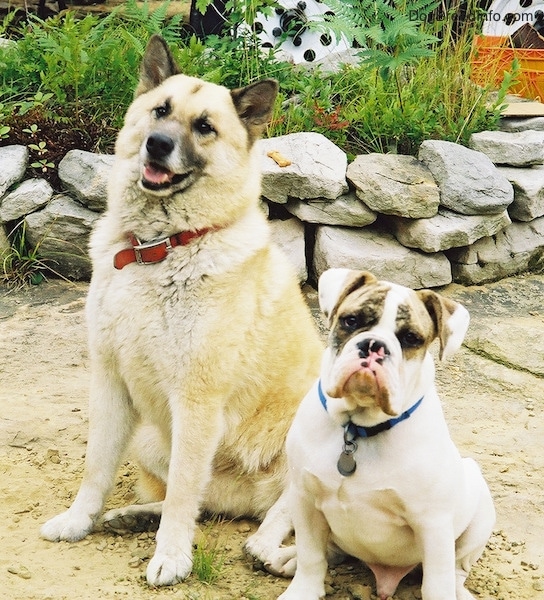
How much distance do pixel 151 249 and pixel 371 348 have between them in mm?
1207

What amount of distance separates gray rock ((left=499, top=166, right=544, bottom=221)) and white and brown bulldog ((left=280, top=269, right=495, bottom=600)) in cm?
386

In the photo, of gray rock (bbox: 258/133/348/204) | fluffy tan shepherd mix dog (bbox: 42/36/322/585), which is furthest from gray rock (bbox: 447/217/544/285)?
fluffy tan shepherd mix dog (bbox: 42/36/322/585)

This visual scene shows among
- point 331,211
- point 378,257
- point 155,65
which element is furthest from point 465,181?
point 155,65

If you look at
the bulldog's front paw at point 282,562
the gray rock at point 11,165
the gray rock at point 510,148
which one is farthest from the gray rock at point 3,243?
the gray rock at point 510,148

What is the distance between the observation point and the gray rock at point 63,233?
5715 mm

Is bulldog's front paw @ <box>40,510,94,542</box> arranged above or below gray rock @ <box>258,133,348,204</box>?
below

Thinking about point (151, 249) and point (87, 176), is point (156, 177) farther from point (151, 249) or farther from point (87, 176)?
point (87, 176)

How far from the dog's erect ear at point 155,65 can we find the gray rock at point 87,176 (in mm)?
2096

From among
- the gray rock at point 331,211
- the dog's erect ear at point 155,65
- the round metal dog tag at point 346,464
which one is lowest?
the gray rock at point 331,211

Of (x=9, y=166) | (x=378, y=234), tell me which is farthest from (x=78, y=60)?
(x=378, y=234)

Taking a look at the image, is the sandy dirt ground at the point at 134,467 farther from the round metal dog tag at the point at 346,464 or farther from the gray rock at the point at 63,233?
the round metal dog tag at the point at 346,464

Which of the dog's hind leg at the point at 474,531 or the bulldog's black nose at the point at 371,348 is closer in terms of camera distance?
the bulldog's black nose at the point at 371,348

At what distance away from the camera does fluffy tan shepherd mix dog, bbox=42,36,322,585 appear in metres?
3.28

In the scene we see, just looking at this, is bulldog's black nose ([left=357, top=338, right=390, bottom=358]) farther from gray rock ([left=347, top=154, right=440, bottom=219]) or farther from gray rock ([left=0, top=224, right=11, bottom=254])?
gray rock ([left=0, top=224, right=11, bottom=254])
